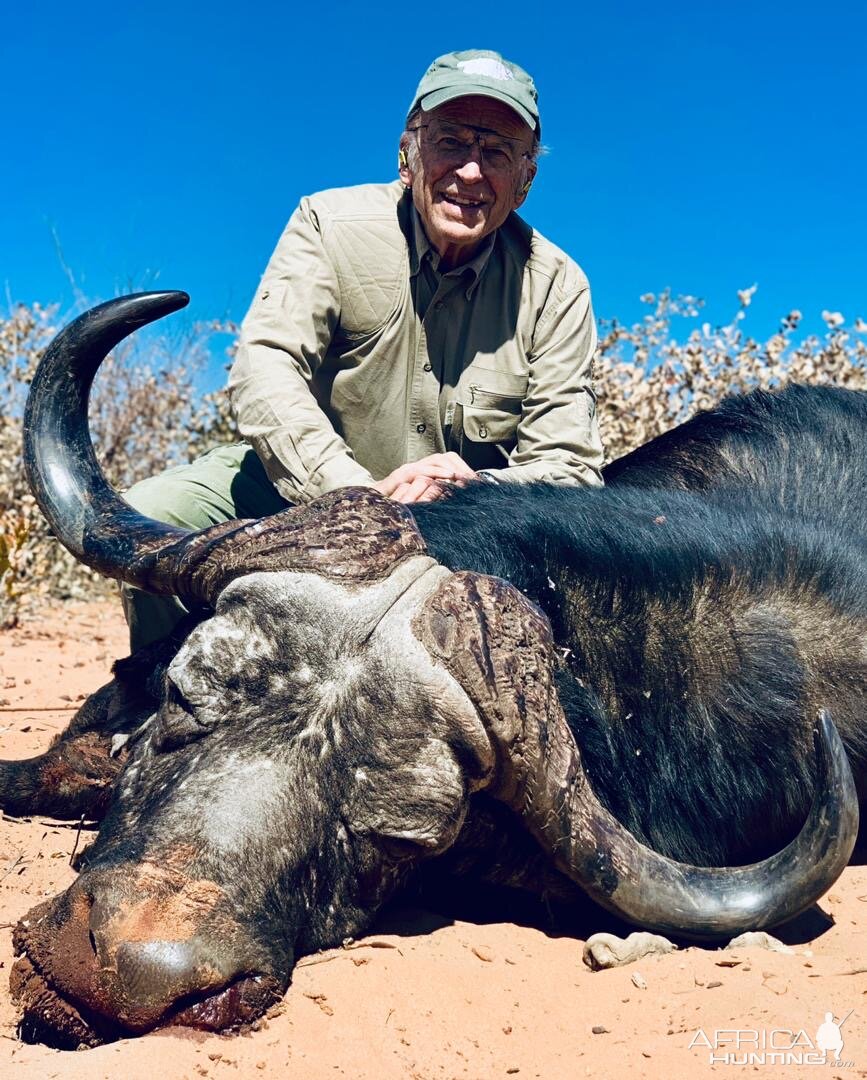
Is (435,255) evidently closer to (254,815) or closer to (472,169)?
(472,169)

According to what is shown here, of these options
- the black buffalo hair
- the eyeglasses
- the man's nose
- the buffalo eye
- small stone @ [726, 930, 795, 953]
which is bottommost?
small stone @ [726, 930, 795, 953]

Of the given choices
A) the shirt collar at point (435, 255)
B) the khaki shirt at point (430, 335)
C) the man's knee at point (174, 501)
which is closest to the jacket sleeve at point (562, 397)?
the khaki shirt at point (430, 335)

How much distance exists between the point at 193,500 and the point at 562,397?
147 centimetres

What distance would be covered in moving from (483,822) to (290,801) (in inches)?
20.4

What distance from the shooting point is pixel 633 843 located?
8.74 feet

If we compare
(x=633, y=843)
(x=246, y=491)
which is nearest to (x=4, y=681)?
(x=246, y=491)

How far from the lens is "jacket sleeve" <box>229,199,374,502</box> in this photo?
3889 mm

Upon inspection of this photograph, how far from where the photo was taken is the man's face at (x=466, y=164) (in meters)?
4.35

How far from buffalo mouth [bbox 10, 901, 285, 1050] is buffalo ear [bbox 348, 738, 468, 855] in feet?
1.26

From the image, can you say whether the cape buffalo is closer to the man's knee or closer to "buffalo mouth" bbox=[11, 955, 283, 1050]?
"buffalo mouth" bbox=[11, 955, 283, 1050]

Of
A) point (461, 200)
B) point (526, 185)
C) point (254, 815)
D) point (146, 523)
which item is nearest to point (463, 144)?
point (461, 200)

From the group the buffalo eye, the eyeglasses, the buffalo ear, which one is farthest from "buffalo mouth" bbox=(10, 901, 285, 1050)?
the eyeglasses

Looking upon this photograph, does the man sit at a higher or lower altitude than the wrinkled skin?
higher

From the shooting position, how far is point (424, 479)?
3566 mm
